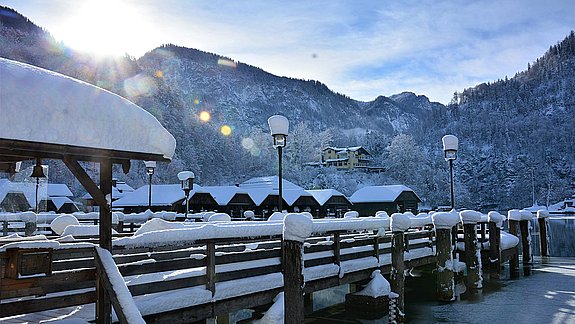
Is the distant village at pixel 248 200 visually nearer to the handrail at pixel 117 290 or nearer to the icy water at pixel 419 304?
the icy water at pixel 419 304

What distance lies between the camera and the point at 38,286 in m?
4.90

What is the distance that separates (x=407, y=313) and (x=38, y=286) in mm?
8919

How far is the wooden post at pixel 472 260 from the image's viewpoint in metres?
13.9

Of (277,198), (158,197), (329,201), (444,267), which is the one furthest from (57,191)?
(444,267)

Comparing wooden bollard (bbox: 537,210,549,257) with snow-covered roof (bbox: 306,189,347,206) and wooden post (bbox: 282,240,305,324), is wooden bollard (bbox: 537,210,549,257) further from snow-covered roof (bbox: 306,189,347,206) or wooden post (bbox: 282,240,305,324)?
snow-covered roof (bbox: 306,189,347,206)

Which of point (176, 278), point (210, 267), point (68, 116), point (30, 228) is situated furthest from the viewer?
point (30, 228)

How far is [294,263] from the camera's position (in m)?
7.39

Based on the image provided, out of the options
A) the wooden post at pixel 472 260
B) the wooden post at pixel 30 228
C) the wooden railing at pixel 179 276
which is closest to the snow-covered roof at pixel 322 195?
the wooden post at pixel 472 260

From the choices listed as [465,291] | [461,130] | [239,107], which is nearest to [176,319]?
[465,291]

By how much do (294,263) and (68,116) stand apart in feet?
13.4

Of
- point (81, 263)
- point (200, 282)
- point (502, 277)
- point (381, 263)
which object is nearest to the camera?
point (81, 263)

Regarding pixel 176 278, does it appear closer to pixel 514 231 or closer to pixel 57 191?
pixel 514 231

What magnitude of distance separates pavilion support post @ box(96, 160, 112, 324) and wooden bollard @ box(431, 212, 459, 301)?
9.20 metres

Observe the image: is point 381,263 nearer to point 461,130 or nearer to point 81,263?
point 81,263
